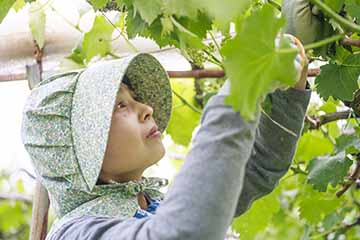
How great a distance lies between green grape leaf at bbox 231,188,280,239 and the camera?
141cm

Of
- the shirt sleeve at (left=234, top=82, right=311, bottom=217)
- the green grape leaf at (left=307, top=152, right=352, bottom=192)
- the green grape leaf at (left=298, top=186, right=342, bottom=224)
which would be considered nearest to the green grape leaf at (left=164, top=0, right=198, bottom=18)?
the shirt sleeve at (left=234, top=82, right=311, bottom=217)

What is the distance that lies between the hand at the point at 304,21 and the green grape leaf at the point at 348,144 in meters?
0.33

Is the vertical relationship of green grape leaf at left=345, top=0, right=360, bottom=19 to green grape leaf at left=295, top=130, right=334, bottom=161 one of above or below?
above

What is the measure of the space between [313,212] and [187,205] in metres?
0.69

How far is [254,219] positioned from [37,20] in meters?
0.48

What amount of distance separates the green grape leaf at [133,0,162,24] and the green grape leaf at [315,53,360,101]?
285mm

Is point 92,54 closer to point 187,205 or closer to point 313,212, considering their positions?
point 313,212

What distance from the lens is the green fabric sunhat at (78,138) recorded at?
1084 millimetres

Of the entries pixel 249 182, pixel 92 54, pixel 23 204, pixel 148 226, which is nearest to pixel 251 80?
pixel 148 226

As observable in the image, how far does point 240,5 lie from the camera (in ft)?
2.16

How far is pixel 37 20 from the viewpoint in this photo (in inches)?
57.0

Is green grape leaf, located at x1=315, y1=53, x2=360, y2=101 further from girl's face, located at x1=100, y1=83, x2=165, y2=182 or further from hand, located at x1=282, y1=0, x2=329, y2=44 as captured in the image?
girl's face, located at x1=100, y1=83, x2=165, y2=182

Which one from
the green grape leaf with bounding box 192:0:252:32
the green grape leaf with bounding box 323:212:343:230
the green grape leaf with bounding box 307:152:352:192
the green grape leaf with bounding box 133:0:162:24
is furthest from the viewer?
the green grape leaf with bounding box 323:212:343:230

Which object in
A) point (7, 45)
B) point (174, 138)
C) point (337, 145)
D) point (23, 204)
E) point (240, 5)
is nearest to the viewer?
point (240, 5)
